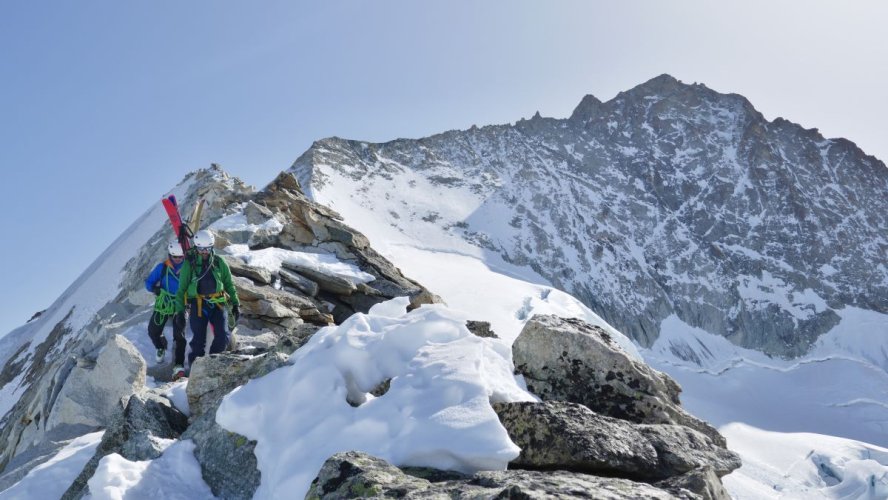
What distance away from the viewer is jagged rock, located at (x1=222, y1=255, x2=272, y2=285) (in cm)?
1603

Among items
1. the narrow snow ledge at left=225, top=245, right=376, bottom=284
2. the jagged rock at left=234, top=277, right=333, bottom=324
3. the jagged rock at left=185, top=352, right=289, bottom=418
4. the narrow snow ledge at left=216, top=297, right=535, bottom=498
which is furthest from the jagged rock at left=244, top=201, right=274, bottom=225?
the narrow snow ledge at left=216, top=297, right=535, bottom=498

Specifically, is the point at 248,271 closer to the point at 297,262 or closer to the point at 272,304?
the point at 272,304

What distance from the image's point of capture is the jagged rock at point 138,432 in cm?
541

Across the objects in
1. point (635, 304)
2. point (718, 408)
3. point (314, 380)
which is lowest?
point (718, 408)

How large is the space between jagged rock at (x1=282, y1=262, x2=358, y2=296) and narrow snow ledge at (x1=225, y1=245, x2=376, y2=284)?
11 centimetres

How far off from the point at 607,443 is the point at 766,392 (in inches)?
5202

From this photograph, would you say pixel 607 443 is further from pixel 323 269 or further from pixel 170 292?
pixel 323 269

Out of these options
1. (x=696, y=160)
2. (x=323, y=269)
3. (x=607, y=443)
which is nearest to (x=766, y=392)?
(x=696, y=160)

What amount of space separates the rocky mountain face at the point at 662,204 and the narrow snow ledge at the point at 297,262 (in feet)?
237

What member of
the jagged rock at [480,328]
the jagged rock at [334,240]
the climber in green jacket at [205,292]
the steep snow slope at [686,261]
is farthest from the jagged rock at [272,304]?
the steep snow slope at [686,261]

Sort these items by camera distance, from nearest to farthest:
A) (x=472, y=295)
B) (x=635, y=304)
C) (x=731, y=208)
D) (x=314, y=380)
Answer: (x=314, y=380) → (x=472, y=295) → (x=635, y=304) → (x=731, y=208)

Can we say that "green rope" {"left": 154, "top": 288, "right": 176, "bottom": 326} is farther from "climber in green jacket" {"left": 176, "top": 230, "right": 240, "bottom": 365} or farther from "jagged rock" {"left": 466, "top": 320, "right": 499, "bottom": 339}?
"jagged rock" {"left": 466, "top": 320, "right": 499, "bottom": 339}

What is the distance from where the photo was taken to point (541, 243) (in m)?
118

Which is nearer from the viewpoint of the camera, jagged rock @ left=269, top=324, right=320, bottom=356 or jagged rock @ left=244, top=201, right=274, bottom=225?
jagged rock @ left=269, top=324, right=320, bottom=356
